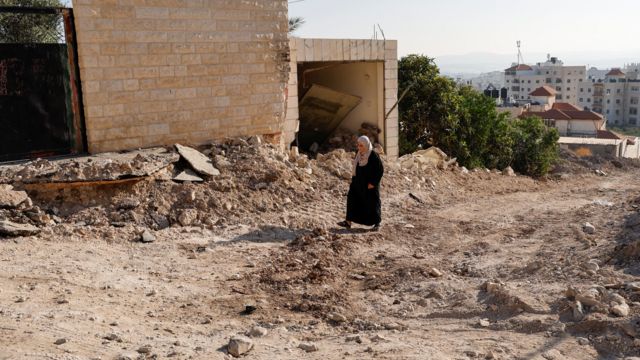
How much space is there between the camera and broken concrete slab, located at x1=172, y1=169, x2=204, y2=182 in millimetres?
7543

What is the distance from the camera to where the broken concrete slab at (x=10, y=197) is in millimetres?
6291

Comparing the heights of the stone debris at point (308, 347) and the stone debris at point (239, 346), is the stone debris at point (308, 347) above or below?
below

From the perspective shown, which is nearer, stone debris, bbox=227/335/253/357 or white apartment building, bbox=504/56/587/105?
stone debris, bbox=227/335/253/357

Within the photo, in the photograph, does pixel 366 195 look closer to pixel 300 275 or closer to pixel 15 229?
pixel 300 275

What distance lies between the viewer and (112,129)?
7852 mm

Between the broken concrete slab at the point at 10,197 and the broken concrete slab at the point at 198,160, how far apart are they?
2070 millimetres

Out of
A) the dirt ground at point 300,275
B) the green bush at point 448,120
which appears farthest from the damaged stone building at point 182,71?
the green bush at point 448,120

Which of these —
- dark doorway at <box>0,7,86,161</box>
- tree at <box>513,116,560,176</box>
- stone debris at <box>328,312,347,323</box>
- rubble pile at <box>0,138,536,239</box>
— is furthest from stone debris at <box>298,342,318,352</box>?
tree at <box>513,116,560,176</box>

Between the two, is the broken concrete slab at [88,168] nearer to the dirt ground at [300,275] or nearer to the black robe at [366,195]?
the dirt ground at [300,275]

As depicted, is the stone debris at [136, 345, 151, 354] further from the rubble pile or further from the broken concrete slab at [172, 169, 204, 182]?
the broken concrete slab at [172, 169, 204, 182]

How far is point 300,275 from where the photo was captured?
5598mm

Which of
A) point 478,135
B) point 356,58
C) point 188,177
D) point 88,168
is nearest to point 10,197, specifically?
point 88,168

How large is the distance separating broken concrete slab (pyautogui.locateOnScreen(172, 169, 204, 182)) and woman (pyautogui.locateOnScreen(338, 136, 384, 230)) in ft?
6.57

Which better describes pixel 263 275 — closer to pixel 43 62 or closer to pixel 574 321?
pixel 574 321
